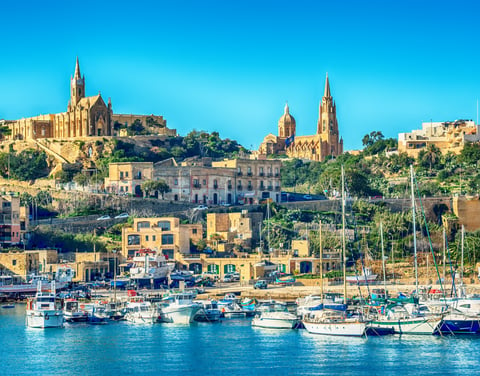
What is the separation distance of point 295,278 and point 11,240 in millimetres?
21249

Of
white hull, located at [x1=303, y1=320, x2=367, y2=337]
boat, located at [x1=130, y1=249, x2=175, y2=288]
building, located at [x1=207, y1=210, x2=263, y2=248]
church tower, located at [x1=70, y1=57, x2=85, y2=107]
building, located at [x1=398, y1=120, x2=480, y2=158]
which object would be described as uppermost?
church tower, located at [x1=70, y1=57, x2=85, y2=107]

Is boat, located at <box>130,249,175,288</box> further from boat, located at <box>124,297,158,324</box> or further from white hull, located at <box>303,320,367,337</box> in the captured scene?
white hull, located at <box>303,320,367,337</box>

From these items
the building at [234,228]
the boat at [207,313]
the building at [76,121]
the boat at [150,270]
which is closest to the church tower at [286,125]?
the building at [76,121]

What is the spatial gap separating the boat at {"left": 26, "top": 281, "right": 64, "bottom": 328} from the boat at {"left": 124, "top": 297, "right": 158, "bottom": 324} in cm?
372

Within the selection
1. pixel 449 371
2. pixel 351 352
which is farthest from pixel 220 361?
pixel 449 371

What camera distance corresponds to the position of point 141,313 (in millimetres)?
62812

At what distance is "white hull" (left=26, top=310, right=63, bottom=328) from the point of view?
2394 inches

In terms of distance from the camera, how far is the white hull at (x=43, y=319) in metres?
60.8

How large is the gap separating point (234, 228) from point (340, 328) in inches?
1253

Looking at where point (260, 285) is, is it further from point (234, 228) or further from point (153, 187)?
point (153, 187)

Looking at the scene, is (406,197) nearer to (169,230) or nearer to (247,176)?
(247,176)

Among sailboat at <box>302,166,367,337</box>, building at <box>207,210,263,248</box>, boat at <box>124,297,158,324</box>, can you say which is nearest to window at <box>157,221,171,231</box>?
building at <box>207,210,263,248</box>

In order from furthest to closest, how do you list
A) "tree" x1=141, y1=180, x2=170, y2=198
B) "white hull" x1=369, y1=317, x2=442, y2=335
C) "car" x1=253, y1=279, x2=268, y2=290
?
"tree" x1=141, y1=180, x2=170, y2=198
"car" x1=253, y1=279, x2=268, y2=290
"white hull" x1=369, y1=317, x2=442, y2=335

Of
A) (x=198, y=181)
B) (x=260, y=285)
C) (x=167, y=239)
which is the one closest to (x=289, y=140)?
(x=198, y=181)
